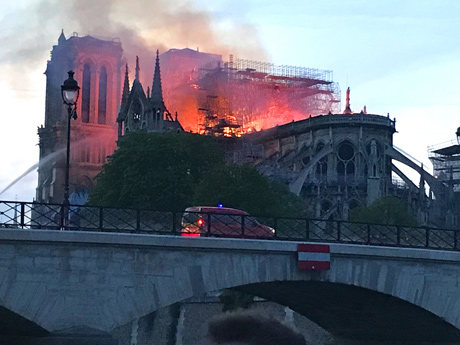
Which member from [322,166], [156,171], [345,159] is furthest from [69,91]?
[322,166]

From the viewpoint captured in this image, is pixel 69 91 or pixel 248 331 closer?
pixel 69 91

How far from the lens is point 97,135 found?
15888 cm

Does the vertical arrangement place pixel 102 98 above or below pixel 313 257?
above

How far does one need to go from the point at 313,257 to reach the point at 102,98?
133 m

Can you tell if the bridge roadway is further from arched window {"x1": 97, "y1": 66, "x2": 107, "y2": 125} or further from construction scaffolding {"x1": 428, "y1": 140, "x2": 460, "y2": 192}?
arched window {"x1": 97, "y1": 66, "x2": 107, "y2": 125}

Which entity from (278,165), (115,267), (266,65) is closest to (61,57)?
→ (266,65)

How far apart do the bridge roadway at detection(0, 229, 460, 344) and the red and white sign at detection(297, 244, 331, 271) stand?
0.24m

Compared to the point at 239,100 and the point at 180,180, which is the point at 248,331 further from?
the point at 239,100

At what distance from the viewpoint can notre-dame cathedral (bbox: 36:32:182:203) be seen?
154 meters

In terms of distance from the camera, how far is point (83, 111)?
16088cm

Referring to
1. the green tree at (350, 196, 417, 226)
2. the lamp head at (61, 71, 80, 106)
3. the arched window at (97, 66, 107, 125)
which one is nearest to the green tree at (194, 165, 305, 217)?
the green tree at (350, 196, 417, 226)

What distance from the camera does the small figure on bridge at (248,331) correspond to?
66.4 metres

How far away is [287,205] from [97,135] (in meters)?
83.1

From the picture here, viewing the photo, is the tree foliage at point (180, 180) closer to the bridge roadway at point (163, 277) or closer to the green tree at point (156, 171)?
the green tree at point (156, 171)
